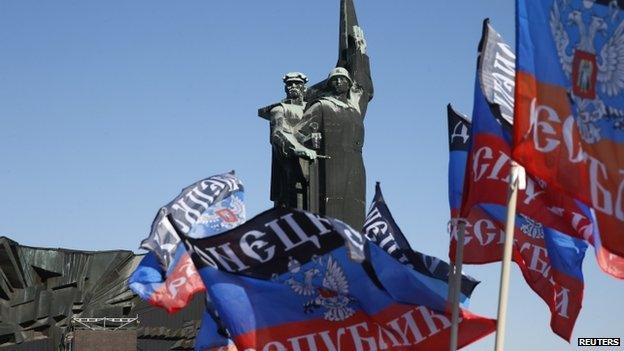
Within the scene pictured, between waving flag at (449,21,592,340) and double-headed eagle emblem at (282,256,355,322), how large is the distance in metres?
1.82

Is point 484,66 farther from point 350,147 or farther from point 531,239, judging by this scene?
point 350,147

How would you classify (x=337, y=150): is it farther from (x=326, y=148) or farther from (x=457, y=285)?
(x=457, y=285)

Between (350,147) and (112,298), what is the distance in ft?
74.6

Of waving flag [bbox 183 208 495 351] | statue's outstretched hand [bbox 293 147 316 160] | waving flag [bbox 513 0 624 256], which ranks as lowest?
waving flag [bbox 183 208 495 351]

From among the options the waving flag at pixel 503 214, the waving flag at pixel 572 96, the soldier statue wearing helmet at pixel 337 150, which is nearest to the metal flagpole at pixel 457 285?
the waving flag at pixel 503 214

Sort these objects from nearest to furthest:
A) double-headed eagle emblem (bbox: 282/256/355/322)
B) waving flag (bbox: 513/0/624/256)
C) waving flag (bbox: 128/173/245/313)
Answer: waving flag (bbox: 513/0/624/256) < double-headed eagle emblem (bbox: 282/256/355/322) < waving flag (bbox: 128/173/245/313)

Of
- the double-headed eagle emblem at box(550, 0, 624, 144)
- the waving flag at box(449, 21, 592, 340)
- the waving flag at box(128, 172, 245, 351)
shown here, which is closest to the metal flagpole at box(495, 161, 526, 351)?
the double-headed eagle emblem at box(550, 0, 624, 144)

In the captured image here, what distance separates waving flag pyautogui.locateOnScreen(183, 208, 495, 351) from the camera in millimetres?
17859

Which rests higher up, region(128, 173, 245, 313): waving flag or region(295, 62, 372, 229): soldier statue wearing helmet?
region(295, 62, 372, 229): soldier statue wearing helmet

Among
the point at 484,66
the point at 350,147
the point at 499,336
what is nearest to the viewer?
the point at 499,336

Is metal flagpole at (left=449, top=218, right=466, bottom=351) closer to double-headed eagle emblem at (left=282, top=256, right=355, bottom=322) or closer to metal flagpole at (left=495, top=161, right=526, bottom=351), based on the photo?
metal flagpole at (left=495, top=161, right=526, bottom=351)

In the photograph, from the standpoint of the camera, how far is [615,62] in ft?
49.2

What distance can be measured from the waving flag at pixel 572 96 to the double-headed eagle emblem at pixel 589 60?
10mm

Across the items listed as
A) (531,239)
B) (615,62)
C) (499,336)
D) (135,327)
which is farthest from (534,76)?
(135,327)
